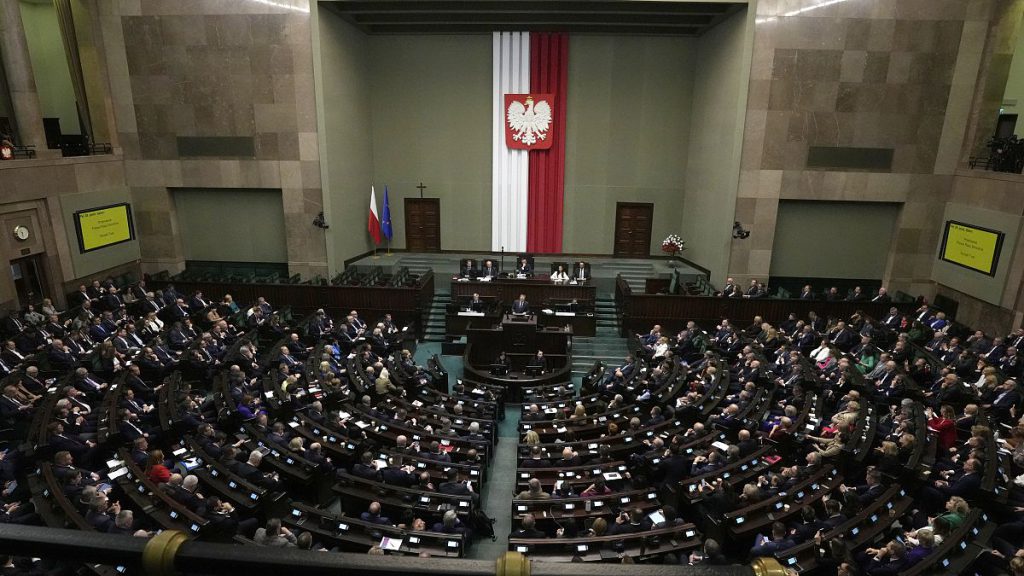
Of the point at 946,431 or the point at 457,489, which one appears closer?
the point at 457,489

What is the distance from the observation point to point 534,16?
766 inches

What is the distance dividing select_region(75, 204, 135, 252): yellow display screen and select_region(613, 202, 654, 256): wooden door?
677 inches

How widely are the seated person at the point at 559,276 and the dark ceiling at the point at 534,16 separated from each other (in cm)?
827

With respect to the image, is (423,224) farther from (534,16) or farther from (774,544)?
(774,544)

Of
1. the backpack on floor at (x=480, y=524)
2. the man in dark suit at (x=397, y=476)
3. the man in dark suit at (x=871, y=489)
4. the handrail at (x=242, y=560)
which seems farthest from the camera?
the man in dark suit at (x=397, y=476)

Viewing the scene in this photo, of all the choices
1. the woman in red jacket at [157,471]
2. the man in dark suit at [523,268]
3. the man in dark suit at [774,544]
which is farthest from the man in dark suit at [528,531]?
the man in dark suit at [523,268]

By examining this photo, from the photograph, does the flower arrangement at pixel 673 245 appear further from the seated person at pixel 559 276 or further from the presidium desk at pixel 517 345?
the presidium desk at pixel 517 345

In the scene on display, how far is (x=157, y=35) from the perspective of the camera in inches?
723

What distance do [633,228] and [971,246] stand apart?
408 inches

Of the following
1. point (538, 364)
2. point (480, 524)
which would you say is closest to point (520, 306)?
point (538, 364)

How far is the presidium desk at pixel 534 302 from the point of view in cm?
1627

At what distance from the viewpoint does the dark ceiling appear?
18.0 meters

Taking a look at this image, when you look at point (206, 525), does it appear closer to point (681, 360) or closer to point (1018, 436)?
point (681, 360)

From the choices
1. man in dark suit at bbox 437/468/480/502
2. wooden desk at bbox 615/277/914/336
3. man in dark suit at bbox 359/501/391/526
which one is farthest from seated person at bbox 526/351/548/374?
man in dark suit at bbox 359/501/391/526
